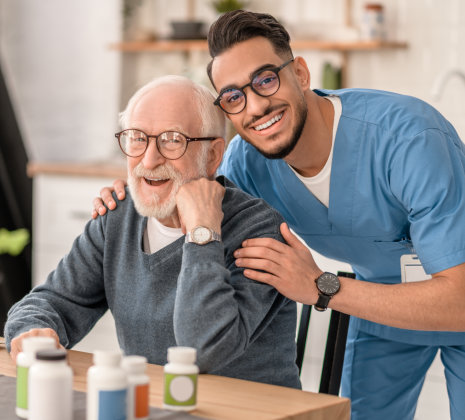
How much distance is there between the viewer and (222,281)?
1584mm

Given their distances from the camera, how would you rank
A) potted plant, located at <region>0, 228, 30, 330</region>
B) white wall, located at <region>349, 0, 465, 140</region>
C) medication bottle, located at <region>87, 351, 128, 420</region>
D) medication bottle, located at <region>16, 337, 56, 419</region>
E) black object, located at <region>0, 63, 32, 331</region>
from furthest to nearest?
black object, located at <region>0, 63, 32, 331</region>
potted plant, located at <region>0, 228, 30, 330</region>
white wall, located at <region>349, 0, 465, 140</region>
medication bottle, located at <region>16, 337, 56, 419</region>
medication bottle, located at <region>87, 351, 128, 420</region>

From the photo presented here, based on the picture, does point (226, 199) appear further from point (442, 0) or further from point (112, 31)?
point (112, 31)

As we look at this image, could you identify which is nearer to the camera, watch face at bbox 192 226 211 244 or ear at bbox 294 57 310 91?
watch face at bbox 192 226 211 244

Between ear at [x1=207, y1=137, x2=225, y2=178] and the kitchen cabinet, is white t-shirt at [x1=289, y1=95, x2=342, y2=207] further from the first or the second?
the kitchen cabinet

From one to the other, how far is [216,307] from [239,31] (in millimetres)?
628

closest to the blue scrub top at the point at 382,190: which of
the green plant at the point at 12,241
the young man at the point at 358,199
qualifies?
the young man at the point at 358,199

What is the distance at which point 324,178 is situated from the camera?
6.42ft

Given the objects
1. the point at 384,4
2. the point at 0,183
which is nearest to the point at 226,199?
the point at 384,4

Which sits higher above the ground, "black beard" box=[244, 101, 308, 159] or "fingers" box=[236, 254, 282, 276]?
"black beard" box=[244, 101, 308, 159]

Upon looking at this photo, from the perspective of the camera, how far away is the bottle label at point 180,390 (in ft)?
4.13

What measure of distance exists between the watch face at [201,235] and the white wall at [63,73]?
9.78 feet

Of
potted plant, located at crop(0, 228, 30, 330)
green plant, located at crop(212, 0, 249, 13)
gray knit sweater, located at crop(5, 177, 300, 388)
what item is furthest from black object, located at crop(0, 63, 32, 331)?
gray knit sweater, located at crop(5, 177, 300, 388)

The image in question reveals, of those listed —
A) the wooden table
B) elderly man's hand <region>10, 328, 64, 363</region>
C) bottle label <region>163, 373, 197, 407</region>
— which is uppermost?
bottle label <region>163, 373, 197, 407</region>

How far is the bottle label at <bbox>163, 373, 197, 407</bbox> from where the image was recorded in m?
1.26
